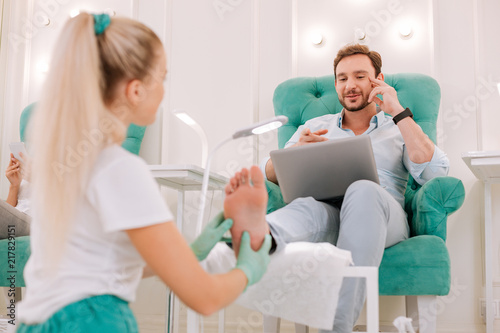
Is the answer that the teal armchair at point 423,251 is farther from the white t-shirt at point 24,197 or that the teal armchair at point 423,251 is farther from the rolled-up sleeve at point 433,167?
A: the white t-shirt at point 24,197

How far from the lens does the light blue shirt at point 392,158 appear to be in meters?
1.99

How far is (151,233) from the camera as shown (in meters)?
0.78

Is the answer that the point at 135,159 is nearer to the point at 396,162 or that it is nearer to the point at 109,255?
the point at 109,255

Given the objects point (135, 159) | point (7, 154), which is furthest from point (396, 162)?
point (7, 154)

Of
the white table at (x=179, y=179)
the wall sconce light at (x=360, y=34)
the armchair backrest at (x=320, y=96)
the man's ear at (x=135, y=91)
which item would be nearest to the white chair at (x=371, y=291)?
the man's ear at (x=135, y=91)

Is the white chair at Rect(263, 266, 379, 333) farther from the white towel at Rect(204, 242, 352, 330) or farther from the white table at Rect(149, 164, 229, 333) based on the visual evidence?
the white table at Rect(149, 164, 229, 333)

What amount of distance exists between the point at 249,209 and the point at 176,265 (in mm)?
334

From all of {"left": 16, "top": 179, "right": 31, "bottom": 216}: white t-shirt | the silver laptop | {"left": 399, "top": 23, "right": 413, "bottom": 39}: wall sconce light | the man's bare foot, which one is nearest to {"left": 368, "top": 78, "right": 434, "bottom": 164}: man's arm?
the silver laptop

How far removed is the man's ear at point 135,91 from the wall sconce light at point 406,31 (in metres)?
1.96

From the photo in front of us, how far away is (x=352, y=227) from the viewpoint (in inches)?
60.3

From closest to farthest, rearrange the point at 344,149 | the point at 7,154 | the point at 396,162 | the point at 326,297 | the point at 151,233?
the point at 151,233
the point at 326,297
the point at 344,149
the point at 396,162
the point at 7,154

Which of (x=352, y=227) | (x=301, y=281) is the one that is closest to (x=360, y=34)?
(x=352, y=227)

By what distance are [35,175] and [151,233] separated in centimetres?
21

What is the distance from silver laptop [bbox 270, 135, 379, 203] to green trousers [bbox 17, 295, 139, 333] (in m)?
1.00
